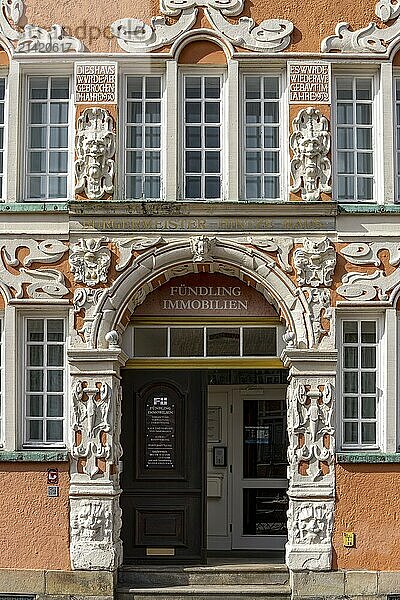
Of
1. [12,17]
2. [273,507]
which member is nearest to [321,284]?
[273,507]

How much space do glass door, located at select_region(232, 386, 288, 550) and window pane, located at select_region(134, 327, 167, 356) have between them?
2745 millimetres

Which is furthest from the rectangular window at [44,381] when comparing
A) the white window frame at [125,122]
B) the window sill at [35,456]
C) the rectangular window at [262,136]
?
the rectangular window at [262,136]

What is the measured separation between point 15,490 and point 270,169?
5545 mm

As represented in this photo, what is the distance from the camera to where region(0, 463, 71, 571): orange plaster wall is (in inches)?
678

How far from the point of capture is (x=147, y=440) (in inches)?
714

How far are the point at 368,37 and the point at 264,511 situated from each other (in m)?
7.34

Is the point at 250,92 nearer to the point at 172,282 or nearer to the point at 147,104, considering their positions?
the point at 147,104

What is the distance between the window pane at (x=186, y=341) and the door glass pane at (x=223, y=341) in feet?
0.40

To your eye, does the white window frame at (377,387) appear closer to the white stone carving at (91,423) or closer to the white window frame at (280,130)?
the white window frame at (280,130)

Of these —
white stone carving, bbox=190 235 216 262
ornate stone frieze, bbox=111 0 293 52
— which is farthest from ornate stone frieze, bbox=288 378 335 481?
ornate stone frieze, bbox=111 0 293 52

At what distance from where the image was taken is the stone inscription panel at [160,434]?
18.1 m

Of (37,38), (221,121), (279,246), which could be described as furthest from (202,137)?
(37,38)

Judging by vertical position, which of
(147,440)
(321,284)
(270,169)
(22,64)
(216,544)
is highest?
(22,64)

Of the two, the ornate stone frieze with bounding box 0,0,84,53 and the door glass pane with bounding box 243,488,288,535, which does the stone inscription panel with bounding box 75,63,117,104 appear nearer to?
the ornate stone frieze with bounding box 0,0,84,53
